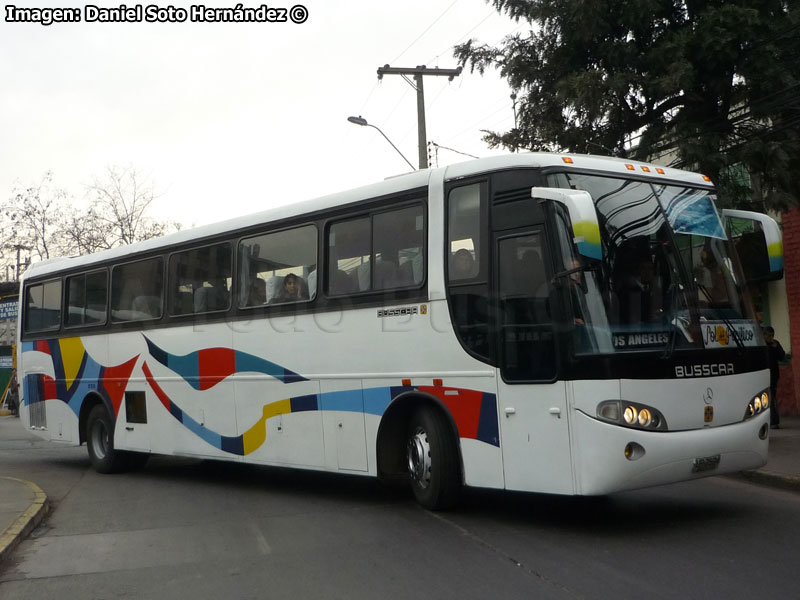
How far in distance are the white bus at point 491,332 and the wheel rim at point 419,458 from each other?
24 millimetres

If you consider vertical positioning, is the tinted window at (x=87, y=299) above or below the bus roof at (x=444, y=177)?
below

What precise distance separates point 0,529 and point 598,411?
18.5 ft

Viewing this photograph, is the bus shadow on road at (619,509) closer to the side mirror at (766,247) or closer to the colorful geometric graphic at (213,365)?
the side mirror at (766,247)

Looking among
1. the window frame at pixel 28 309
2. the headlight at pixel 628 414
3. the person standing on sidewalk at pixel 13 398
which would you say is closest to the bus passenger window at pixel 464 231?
the headlight at pixel 628 414

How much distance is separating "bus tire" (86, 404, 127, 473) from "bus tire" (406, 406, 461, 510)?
6868mm


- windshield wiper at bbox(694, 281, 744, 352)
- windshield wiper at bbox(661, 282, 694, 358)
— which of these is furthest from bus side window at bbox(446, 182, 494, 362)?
windshield wiper at bbox(694, 281, 744, 352)

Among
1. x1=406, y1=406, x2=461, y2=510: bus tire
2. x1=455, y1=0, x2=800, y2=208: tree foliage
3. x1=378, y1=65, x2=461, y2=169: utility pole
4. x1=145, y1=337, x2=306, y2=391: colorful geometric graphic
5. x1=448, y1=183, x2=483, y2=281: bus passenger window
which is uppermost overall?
x1=378, y1=65, x2=461, y2=169: utility pole

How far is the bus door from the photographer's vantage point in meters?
7.43

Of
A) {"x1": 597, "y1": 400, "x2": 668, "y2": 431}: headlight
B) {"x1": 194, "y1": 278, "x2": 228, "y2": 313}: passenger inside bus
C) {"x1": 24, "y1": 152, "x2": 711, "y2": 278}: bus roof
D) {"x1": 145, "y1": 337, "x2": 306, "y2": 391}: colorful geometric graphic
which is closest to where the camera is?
{"x1": 597, "y1": 400, "x2": 668, "y2": 431}: headlight

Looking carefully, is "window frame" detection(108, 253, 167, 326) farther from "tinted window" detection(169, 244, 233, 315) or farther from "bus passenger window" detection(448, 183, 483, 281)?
"bus passenger window" detection(448, 183, 483, 281)

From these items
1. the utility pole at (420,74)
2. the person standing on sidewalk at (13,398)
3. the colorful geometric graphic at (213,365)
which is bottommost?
the person standing on sidewalk at (13,398)

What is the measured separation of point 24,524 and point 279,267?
386cm

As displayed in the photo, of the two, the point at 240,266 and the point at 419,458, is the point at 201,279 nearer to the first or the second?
the point at 240,266

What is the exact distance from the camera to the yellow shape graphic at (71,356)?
48.4ft
